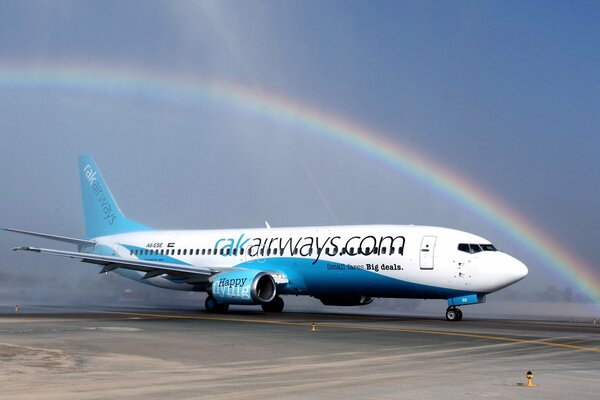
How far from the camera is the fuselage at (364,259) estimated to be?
3438 centimetres

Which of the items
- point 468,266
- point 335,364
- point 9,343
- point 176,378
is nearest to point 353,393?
point 176,378

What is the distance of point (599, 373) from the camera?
15539 mm

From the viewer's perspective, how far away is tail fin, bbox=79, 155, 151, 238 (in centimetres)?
5349

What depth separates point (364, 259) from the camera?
122 feet

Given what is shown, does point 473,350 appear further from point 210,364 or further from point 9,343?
point 9,343

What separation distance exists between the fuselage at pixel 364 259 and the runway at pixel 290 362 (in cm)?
647

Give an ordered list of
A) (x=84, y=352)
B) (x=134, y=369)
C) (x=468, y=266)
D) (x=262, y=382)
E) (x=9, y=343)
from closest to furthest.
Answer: (x=262, y=382) → (x=134, y=369) → (x=84, y=352) → (x=9, y=343) → (x=468, y=266)

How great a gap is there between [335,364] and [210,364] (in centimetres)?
262

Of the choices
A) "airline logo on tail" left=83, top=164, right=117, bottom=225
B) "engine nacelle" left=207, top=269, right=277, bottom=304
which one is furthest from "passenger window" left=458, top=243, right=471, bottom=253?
"airline logo on tail" left=83, top=164, right=117, bottom=225

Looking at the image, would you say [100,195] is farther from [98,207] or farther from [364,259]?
[364,259]

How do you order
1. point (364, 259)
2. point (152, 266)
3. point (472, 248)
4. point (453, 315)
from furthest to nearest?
point (152, 266), point (364, 259), point (472, 248), point (453, 315)

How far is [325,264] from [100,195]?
907 inches

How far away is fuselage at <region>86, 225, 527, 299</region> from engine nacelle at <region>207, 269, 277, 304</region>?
1143 mm

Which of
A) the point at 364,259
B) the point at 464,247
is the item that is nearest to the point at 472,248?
the point at 464,247
